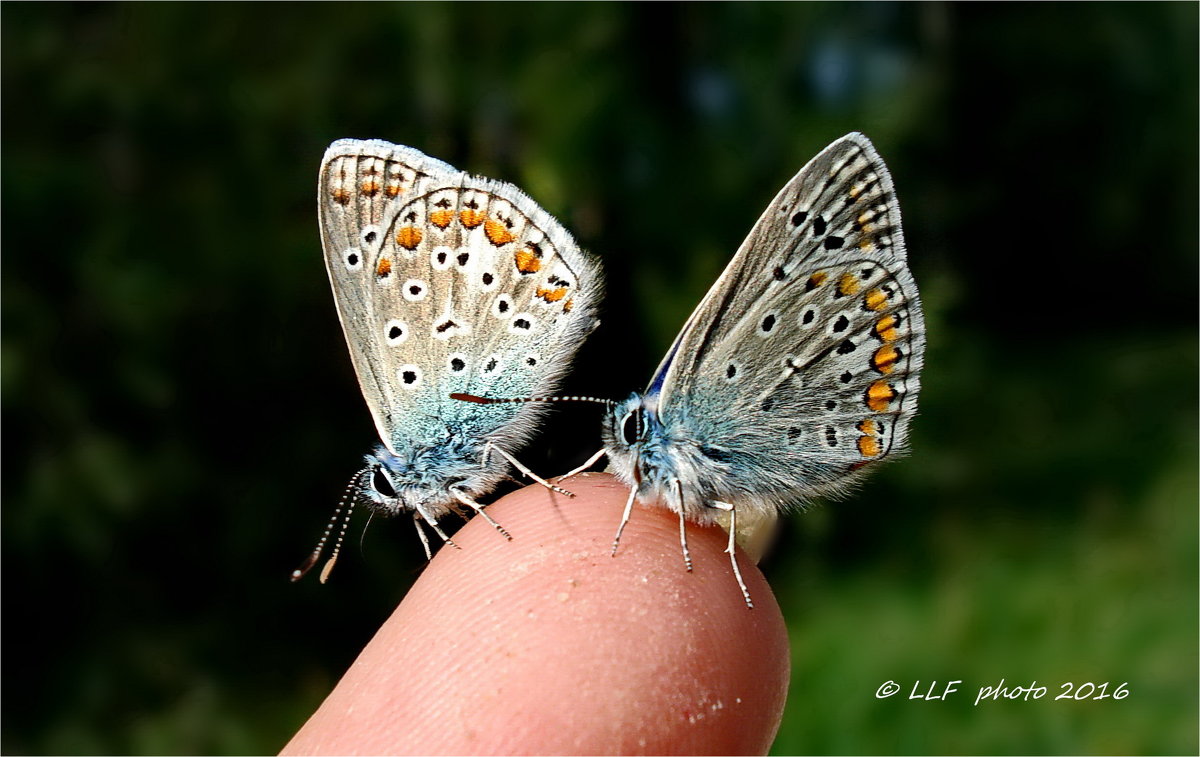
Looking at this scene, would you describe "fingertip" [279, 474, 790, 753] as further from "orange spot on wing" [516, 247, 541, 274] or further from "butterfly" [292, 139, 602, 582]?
"orange spot on wing" [516, 247, 541, 274]

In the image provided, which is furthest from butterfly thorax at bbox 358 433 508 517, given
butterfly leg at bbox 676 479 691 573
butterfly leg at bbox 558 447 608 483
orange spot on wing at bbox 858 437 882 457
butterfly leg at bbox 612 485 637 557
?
orange spot on wing at bbox 858 437 882 457

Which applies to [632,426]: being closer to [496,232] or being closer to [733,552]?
[733,552]

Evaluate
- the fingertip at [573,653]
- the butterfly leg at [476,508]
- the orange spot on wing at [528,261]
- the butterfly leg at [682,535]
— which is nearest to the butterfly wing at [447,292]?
the orange spot on wing at [528,261]

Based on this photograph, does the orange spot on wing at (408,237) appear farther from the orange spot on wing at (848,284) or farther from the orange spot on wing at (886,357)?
the orange spot on wing at (886,357)

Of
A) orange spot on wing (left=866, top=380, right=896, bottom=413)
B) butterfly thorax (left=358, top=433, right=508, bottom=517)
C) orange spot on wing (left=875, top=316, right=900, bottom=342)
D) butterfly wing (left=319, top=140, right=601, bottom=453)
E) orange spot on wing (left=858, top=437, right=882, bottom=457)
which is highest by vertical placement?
butterfly wing (left=319, top=140, right=601, bottom=453)

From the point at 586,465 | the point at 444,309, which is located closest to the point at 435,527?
the point at 586,465
